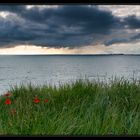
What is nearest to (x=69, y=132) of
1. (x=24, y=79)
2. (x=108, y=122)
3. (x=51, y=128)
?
(x=51, y=128)

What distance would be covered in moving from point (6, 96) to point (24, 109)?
0.82 meters

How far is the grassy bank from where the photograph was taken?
9.21 ft

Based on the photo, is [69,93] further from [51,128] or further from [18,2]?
[18,2]

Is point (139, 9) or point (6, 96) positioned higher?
point (139, 9)

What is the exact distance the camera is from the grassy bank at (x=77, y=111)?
2.81 meters

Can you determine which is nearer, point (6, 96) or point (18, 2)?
point (18, 2)

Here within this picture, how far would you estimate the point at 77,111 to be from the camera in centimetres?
333

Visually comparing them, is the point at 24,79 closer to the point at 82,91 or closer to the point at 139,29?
the point at 82,91

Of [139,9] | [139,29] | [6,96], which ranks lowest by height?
[6,96]

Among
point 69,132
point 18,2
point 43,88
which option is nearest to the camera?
point 18,2

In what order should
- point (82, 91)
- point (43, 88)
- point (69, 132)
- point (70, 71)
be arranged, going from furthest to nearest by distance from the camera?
point (70, 71) < point (43, 88) < point (82, 91) < point (69, 132)

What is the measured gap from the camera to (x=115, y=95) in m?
3.78

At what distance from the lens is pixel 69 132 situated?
2.71 metres

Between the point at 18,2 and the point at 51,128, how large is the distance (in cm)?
137
